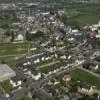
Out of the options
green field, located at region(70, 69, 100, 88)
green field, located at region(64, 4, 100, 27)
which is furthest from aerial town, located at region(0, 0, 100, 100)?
green field, located at region(64, 4, 100, 27)

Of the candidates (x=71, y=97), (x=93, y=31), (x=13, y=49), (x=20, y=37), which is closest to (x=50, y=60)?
(x=13, y=49)

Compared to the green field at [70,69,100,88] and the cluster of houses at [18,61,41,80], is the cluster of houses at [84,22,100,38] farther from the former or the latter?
the cluster of houses at [18,61,41,80]

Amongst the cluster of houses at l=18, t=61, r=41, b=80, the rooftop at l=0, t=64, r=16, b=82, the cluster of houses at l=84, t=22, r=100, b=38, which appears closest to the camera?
the rooftop at l=0, t=64, r=16, b=82

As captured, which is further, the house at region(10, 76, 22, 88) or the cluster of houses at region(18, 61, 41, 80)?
the cluster of houses at region(18, 61, 41, 80)

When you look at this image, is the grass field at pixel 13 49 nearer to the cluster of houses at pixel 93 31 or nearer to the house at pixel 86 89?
the cluster of houses at pixel 93 31

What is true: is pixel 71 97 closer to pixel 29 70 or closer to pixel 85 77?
pixel 85 77

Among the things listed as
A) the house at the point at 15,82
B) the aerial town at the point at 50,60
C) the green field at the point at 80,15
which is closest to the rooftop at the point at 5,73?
the aerial town at the point at 50,60

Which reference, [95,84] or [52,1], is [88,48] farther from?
[52,1]
